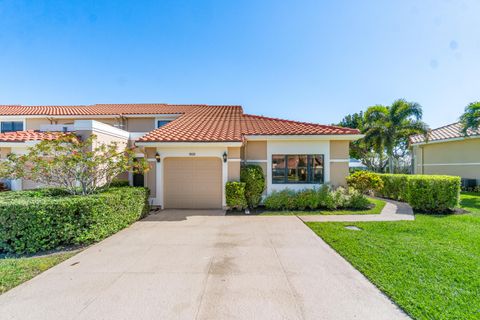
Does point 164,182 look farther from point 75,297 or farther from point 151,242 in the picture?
point 75,297

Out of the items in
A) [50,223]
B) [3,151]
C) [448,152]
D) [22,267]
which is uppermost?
[448,152]

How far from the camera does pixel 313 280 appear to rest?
421 centimetres

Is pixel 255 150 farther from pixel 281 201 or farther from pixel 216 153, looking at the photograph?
pixel 281 201

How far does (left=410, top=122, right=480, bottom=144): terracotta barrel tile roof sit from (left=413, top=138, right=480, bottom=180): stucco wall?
68 centimetres

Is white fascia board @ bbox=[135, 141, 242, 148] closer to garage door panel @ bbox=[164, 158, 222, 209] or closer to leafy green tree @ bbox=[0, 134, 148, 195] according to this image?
garage door panel @ bbox=[164, 158, 222, 209]

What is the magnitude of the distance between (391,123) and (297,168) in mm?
14185

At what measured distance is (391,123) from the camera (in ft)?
64.0

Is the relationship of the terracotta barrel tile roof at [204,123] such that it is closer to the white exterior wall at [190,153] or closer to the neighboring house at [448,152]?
the white exterior wall at [190,153]

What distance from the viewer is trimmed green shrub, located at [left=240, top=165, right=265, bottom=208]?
10447 mm

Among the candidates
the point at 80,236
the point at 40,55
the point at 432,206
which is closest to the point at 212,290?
the point at 80,236

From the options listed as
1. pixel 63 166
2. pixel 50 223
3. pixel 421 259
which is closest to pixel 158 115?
pixel 63 166

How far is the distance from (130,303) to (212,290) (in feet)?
4.55

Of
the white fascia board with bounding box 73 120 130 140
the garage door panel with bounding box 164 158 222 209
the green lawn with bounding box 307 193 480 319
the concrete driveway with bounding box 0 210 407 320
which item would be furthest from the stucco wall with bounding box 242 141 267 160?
the white fascia board with bounding box 73 120 130 140

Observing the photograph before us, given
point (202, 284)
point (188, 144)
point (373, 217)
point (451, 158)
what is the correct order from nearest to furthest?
point (202, 284) → point (373, 217) → point (188, 144) → point (451, 158)
